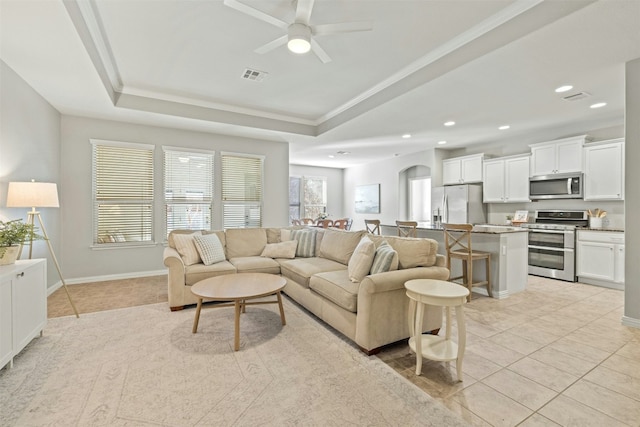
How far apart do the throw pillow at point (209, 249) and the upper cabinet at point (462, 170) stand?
17.9 ft

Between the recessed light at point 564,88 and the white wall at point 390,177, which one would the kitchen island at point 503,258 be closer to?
the recessed light at point 564,88

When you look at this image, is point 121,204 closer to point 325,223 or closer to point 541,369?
point 325,223

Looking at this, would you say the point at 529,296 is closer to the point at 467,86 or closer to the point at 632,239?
the point at 632,239

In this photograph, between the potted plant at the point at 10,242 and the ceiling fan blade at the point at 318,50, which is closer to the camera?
the potted plant at the point at 10,242

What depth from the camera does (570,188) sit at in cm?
501

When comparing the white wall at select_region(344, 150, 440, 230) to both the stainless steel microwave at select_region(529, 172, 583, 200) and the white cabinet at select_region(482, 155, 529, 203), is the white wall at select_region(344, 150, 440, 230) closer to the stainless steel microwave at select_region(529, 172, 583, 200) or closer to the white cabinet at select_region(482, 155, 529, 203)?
the white cabinet at select_region(482, 155, 529, 203)

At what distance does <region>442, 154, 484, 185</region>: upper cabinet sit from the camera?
643cm

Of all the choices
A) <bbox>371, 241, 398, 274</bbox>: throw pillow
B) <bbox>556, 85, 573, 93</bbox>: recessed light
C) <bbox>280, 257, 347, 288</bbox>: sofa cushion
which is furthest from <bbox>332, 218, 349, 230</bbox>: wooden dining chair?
<bbox>556, 85, 573, 93</bbox>: recessed light

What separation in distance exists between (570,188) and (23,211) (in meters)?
7.96

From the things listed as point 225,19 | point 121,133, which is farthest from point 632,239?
point 121,133

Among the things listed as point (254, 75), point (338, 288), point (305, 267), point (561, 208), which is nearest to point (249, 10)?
point (254, 75)

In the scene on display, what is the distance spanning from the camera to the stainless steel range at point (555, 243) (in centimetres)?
486

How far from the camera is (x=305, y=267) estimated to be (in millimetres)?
3631

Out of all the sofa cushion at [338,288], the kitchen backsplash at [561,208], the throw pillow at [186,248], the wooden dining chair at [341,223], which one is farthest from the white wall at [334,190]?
the sofa cushion at [338,288]
